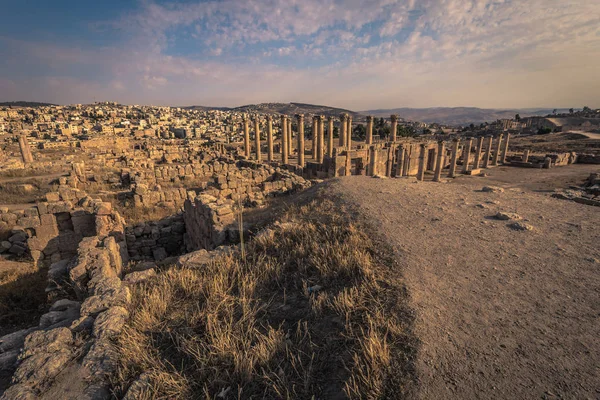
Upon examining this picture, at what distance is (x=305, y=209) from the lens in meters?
8.92

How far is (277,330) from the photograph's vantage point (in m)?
3.72

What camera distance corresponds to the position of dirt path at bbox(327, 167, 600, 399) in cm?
289

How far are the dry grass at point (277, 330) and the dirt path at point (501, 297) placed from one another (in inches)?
16.0

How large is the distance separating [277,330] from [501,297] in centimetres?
338

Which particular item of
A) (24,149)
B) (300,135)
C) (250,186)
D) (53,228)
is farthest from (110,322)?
(24,149)

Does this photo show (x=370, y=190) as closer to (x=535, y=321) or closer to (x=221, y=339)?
(x=535, y=321)

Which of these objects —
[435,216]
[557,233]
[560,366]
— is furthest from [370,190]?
[560,366]

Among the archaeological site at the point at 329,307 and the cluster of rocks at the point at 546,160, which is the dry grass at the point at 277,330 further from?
the cluster of rocks at the point at 546,160

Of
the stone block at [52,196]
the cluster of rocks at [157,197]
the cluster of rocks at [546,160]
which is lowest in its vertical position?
the cluster of rocks at [546,160]

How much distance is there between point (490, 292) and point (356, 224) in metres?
3.15

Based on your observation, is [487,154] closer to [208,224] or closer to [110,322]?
[208,224]

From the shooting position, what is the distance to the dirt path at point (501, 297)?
2.89 meters

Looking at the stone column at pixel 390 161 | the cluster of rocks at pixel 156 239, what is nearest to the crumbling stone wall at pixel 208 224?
the cluster of rocks at pixel 156 239

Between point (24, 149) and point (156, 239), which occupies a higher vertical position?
point (24, 149)
